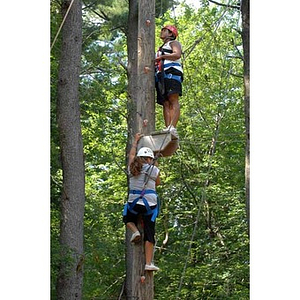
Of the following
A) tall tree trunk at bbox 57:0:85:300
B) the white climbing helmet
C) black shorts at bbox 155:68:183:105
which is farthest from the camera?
tall tree trunk at bbox 57:0:85:300

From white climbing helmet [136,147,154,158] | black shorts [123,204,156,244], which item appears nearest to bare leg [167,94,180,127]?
white climbing helmet [136,147,154,158]

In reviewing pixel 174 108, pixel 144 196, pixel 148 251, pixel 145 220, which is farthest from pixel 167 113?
pixel 148 251

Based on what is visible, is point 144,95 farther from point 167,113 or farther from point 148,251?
point 148,251

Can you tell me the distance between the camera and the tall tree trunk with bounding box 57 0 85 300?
1310 centimetres

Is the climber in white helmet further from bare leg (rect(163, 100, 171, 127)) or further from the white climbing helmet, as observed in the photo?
bare leg (rect(163, 100, 171, 127))

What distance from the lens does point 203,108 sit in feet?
62.1

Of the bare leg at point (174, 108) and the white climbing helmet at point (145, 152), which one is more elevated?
the bare leg at point (174, 108)

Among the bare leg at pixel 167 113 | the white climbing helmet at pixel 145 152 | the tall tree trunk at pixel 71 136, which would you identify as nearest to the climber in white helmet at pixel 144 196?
the white climbing helmet at pixel 145 152

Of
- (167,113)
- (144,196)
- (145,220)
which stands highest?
(167,113)

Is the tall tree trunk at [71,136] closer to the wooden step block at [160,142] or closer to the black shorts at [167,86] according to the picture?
the black shorts at [167,86]

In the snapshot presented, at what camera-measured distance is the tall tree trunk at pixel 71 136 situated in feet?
43.0

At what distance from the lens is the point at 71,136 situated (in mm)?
13203
